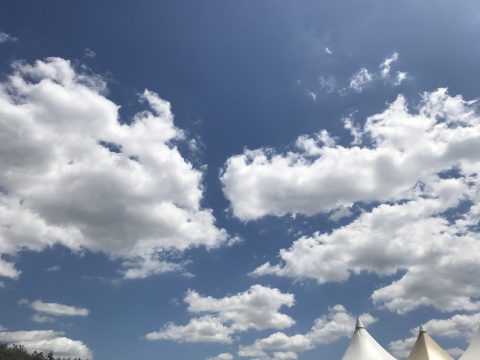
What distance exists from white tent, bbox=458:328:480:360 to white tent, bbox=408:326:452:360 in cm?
211

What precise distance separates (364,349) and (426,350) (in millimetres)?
5100

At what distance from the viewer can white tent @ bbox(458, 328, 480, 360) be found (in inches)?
1339

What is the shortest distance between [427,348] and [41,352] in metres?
44.5

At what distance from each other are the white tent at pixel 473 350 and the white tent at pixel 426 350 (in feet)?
6.94

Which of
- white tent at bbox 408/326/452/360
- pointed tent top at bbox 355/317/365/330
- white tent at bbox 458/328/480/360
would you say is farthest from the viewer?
pointed tent top at bbox 355/317/365/330

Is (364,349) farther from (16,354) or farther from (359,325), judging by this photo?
(16,354)

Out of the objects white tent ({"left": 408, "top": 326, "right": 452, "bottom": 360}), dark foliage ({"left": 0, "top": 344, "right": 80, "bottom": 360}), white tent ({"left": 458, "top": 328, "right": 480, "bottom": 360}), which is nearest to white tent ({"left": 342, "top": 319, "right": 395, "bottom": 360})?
white tent ({"left": 408, "top": 326, "right": 452, "bottom": 360})

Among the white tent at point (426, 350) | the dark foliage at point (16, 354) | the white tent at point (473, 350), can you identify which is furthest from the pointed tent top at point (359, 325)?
the dark foliage at point (16, 354)

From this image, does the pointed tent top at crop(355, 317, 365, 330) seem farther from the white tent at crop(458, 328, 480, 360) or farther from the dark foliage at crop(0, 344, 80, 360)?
the dark foliage at crop(0, 344, 80, 360)

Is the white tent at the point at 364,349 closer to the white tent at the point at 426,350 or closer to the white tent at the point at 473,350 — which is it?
the white tent at the point at 426,350

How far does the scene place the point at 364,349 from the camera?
37625 millimetres

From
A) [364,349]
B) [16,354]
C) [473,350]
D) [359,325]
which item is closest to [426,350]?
[473,350]

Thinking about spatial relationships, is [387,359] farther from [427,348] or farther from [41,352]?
[41,352]

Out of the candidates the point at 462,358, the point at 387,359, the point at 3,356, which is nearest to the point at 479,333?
the point at 462,358
